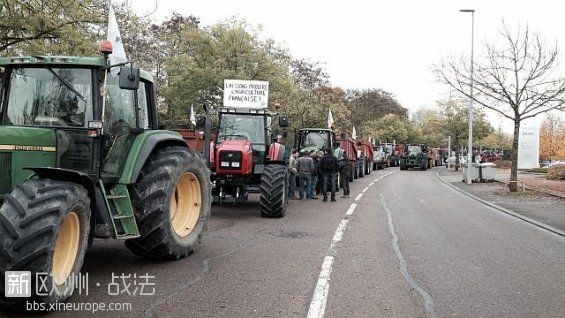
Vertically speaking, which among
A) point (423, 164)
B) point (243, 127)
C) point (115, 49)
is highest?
point (115, 49)

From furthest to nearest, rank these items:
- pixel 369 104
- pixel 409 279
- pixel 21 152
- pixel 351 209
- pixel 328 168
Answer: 1. pixel 369 104
2. pixel 328 168
3. pixel 351 209
4. pixel 409 279
5. pixel 21 152

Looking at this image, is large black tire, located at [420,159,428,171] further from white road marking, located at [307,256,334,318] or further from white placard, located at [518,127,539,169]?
white road marking, located at [307,256,334,318]

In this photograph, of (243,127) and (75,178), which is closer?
(75,178)

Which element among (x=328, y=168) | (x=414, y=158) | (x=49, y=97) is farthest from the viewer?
(x=414, y=158)

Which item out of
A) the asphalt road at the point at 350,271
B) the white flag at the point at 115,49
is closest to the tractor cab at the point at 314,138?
the asphalt road at the point at 350,271

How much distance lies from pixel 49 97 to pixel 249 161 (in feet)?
22.6

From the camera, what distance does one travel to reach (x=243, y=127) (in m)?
13.8

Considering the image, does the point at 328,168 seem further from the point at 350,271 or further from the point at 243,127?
the point at 350,271

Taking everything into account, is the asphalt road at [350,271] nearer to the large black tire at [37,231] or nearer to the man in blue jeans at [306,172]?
the large black tire at [37,231]

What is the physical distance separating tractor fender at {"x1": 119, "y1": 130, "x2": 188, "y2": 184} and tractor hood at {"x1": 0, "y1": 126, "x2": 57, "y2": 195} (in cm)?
89

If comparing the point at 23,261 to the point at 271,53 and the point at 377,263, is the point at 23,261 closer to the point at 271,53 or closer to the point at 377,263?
the point at 377,263

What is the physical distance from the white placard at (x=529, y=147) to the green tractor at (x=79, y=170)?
41.2 m

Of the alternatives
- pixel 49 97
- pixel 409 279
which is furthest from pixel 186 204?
pixel 409 279

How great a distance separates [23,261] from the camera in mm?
4613
